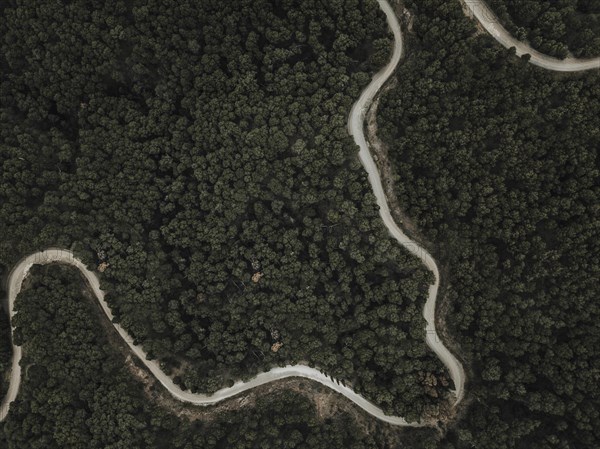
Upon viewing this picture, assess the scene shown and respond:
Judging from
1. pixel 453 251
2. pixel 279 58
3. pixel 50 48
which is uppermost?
pixel 279 58

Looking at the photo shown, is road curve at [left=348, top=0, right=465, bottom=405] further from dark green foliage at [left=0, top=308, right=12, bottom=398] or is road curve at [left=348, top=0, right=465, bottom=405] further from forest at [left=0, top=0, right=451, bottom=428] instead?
dark green foliage at [left=0, top=308, right=12, bottom=398]

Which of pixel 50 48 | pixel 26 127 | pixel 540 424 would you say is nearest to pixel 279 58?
pixel 50 48

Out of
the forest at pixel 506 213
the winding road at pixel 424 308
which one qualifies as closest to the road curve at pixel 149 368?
the winding road at pixel 424 308

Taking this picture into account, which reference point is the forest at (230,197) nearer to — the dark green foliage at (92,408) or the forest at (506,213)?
the dark green foliage at (92,408)

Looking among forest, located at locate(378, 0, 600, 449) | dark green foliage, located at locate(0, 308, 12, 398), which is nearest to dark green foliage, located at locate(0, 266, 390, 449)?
dark green foliage, located at locate(0, 308, 12, 398)

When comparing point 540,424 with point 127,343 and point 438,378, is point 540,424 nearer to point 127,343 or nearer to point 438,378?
point 438,378

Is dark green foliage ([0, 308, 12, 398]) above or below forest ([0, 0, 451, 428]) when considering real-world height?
below

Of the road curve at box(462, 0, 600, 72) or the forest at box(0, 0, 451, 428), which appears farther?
the forest at box(0, 0, 451, 428)
